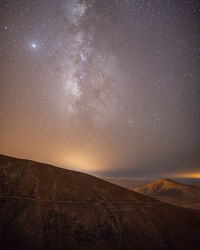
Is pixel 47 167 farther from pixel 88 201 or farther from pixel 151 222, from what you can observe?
pixel 151 222

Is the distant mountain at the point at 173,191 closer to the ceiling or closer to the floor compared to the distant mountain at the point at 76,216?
closer to the floor

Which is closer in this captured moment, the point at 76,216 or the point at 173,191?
the point at 76,216

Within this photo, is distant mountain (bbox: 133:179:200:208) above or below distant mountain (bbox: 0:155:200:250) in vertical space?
below

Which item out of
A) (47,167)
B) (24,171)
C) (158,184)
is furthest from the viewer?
(158,184)

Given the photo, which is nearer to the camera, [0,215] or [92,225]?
[0,215]

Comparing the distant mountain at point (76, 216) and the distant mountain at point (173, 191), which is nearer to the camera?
the distant mountain at point (76, 216)

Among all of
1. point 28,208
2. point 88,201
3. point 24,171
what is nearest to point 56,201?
point 28,208

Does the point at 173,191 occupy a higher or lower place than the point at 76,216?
lower

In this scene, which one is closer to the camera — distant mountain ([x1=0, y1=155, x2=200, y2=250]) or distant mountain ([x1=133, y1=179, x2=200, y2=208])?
distant mountain ([x1=0, y1=155, x2=200, y2=250])
